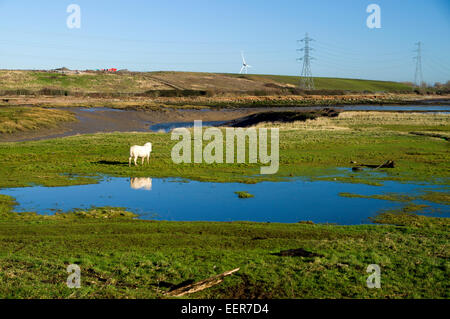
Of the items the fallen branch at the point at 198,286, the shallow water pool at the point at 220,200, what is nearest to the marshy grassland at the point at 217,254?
the fallen branch at the point at 198,286

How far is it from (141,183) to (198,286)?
16815 mm

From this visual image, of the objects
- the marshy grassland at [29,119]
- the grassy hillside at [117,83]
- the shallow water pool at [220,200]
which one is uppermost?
the grassy hillside at [117,83]

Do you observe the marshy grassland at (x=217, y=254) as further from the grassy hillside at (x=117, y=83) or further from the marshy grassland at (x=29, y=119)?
the grassy hillside at (x=117, y=83)

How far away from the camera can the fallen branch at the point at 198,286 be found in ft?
34.1

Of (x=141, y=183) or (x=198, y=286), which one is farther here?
(x=141, y=183)

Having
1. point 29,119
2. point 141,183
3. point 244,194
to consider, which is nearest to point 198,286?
point 244,194

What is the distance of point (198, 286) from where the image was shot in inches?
423

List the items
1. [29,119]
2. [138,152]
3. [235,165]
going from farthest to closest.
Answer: [29,119]
[235,165]
[138,152]

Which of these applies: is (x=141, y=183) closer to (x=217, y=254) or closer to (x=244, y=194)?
(x=244, y=194)

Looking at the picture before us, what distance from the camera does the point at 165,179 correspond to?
28.1 m

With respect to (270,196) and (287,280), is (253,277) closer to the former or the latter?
(287,280)

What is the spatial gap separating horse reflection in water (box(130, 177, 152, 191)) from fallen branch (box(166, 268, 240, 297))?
14.7m

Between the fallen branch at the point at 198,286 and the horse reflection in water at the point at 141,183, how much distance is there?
14.7 metres
